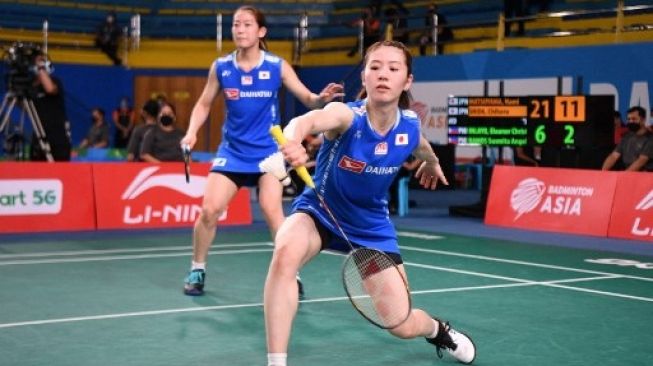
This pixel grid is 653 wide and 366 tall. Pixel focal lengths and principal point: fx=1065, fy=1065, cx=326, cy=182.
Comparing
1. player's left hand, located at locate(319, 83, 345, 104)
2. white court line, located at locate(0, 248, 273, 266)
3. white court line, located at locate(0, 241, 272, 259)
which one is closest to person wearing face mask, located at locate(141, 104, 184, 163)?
white court line, located at locate(0, 241, 272, 259)

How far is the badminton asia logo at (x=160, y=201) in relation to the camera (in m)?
13.5

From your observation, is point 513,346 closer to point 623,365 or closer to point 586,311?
point 623,365

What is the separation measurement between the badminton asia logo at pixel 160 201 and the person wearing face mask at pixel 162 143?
53cm

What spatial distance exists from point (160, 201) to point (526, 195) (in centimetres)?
488

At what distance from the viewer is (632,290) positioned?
8836 millimetres

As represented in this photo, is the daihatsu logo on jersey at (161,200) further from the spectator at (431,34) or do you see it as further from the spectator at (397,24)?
the spectator at (431,34)

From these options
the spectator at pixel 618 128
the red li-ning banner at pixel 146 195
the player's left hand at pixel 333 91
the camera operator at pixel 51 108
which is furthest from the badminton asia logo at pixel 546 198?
the player's left hand at pixel 333 91

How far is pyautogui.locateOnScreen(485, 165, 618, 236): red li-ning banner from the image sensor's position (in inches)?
529

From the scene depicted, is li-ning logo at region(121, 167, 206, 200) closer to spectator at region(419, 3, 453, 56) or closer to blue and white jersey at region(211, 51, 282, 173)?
blue and white jersey at region(211, 51, 282, 173)

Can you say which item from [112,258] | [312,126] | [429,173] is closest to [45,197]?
[112,258]

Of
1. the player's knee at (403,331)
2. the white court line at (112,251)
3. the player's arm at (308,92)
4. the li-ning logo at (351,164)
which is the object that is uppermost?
the player's arm at (308,92)

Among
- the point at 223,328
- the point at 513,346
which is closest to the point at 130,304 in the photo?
the point at 223,328

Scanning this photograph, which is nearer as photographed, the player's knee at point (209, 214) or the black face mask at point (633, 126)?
the player's knee at point (209, 214)

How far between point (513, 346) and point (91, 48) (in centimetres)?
2195
